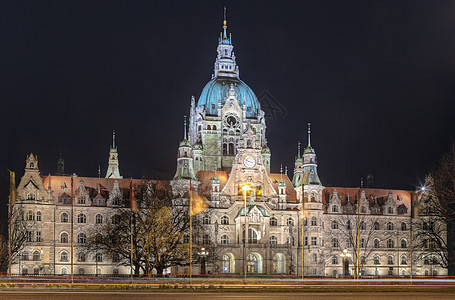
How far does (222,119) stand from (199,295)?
98844 mm

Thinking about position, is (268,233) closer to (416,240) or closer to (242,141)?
(242,141)

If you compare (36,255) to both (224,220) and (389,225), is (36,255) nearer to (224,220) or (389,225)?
(224,220)

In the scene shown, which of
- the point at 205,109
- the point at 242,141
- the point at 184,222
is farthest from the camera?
the point at 205,109

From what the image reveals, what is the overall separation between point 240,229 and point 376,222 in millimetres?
29765

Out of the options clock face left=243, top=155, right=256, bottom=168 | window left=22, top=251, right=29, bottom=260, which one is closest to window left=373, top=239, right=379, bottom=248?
clock face left=243, top=155, right=256, bottom=168

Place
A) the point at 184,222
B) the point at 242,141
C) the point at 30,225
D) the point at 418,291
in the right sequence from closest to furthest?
1. the point at 418,291
2. the point at 184,222
3. the point at 30,225
4. the point at 242,141

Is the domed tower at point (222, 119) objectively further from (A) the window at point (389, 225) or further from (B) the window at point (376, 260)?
(B) the window at point (376, 260)

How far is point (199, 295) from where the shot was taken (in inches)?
2354

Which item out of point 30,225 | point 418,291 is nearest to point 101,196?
point 30,225

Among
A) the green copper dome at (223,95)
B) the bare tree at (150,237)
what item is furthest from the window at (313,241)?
the green copper dome at (223,95)

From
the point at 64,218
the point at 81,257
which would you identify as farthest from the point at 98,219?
the point at 81,257

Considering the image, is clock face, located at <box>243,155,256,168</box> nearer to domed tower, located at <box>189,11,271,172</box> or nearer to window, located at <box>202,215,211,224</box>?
window, located at <box>202,215,211,224</box>

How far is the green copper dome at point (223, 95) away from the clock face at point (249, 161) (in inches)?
926

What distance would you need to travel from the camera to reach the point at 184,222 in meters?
111
